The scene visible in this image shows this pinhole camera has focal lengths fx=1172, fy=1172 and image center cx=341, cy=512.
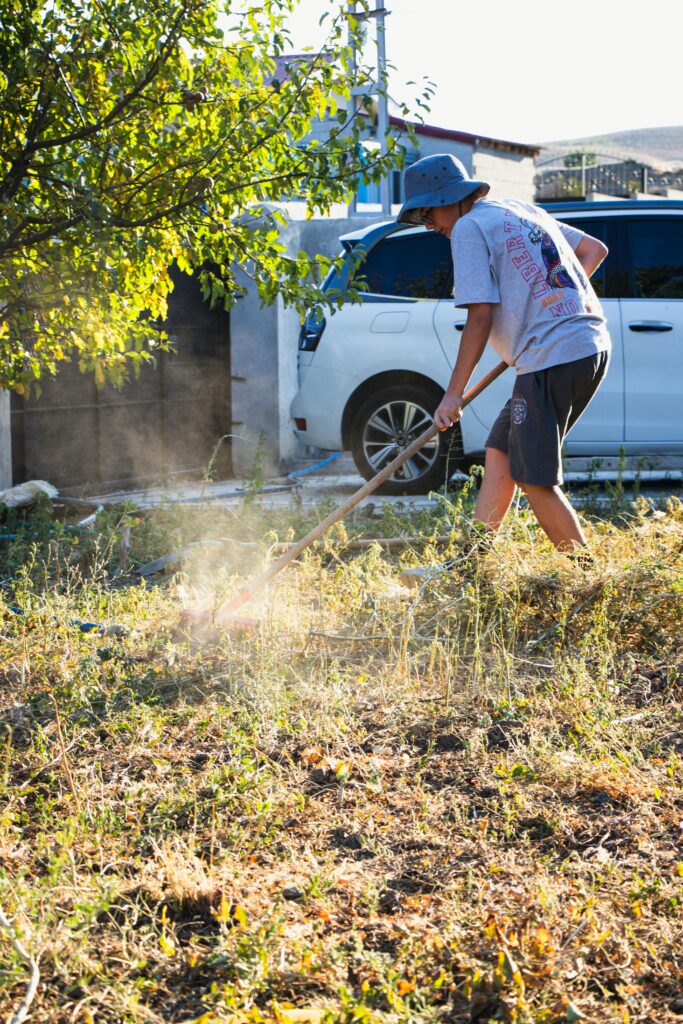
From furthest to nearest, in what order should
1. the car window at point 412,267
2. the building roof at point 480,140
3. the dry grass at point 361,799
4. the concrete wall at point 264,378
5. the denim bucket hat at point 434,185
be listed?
the building roof at point 480,140
the concrete wall at point 264,378
the car window at point 412,267
the denim bucket hat at point 434,185
the dry grass at point 361,799

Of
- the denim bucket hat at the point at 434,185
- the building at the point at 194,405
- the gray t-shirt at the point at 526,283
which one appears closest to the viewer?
the gray t-shirt at the point at 526,283

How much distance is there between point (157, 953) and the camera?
253 centimetres

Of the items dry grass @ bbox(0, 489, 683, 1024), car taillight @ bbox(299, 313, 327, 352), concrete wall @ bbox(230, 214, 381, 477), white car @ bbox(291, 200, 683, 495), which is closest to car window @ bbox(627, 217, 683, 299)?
white car @ bbox(291, 200, 683, 495)

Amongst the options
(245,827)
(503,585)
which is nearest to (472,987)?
(245,827)

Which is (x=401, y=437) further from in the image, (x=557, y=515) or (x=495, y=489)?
(x=557, y=515)

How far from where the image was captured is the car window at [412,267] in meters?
8.48

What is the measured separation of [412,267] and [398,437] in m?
1.25

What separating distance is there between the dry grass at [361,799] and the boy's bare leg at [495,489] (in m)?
0.13

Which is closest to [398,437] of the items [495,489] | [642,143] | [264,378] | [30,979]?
[264,378]

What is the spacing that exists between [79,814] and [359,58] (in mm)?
3642

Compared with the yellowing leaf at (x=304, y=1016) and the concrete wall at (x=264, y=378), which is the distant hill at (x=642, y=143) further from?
the yellowing leaf at (x=304, y=1016)

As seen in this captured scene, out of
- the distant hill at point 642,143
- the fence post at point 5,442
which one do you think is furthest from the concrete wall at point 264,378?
the distant hill at point 642,143

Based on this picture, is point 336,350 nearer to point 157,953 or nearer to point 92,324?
point 92,324

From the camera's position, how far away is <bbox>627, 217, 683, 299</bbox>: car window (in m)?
8.16
